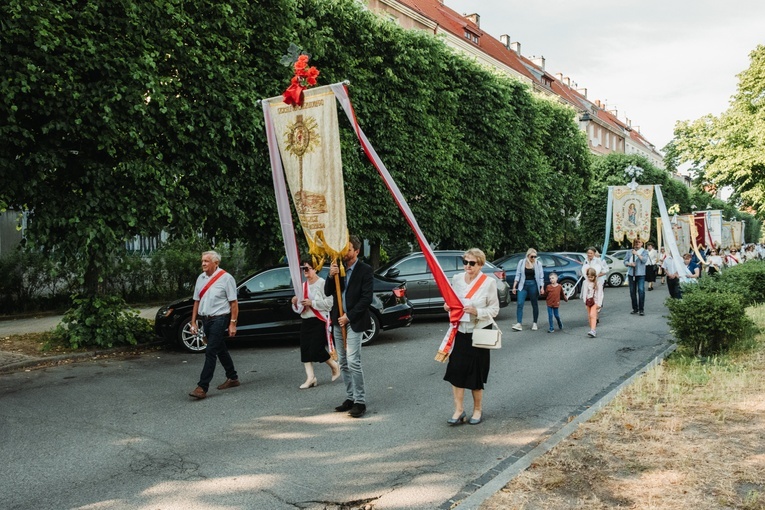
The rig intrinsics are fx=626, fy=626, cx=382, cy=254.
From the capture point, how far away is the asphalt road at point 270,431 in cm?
478

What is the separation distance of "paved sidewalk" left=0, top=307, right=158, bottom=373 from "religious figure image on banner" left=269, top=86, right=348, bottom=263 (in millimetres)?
5678

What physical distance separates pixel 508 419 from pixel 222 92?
8462 millimetres

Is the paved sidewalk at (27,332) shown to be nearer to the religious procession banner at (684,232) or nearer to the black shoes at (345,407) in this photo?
the black shoes at (345,407)

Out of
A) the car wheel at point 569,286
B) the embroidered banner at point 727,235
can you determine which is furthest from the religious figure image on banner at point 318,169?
the embroidered banner at point 727,235

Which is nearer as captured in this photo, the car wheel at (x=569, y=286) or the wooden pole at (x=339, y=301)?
the wooden pole at (x=339, y=301)

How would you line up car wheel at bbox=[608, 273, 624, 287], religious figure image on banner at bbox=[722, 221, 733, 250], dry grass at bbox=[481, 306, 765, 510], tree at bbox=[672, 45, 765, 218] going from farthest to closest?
religious figure image on banner at bbox=[722, 221, 733, 250] → tree at bbox=[672, 45, 765, 218] → car wheel at bbox=[608, 273, 624, 287] → dry grass at bbox=[481, 306, 765, 510]

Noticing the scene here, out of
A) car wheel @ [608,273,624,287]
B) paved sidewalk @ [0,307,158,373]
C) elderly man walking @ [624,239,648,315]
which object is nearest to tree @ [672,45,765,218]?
car wheel @ [608,273,624,287]

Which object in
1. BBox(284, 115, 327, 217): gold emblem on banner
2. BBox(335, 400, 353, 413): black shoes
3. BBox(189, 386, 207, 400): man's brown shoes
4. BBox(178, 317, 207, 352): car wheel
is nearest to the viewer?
BBox(335, 400, 353, 413): black shoes

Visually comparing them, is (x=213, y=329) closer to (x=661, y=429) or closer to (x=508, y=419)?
(x=508, y=419)

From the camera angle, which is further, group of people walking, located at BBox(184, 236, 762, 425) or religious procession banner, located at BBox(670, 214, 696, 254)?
religious procession banner, located at BBox(670, 214, 696, 254)

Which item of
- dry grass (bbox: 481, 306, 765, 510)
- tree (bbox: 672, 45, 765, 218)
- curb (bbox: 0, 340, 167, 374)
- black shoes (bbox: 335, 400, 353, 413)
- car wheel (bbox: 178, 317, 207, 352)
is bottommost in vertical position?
dry grass (bbox: 481, 306, 765, 510)

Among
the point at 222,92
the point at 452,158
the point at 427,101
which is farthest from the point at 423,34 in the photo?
the point at 222,92

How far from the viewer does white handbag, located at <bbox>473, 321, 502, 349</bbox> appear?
618cm

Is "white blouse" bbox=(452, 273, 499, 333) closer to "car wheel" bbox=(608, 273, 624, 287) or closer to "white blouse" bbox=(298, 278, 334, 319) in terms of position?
"white blouse" bbox=(298, 278, 334, 319)
